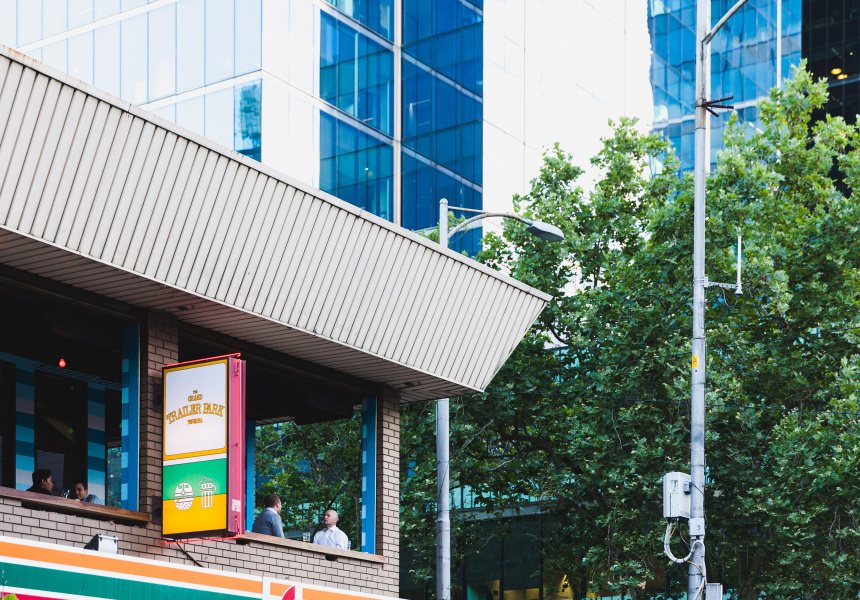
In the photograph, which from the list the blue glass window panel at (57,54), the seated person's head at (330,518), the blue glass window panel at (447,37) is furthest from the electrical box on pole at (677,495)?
the blue glass window panel at (57,54)

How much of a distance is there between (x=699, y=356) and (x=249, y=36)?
2089cm

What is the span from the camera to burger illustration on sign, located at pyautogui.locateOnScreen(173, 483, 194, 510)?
496 inches

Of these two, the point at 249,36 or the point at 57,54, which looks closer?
the point at 249,36

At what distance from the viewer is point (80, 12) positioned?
3897 centimetres

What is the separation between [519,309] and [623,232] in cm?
1125

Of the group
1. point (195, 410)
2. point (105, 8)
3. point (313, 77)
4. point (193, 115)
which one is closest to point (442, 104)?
point (313, 77)

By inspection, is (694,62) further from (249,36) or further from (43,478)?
(43,478)

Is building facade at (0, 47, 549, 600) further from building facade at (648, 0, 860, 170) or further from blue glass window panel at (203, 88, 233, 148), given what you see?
building facade at (648, 0, 860, 170)

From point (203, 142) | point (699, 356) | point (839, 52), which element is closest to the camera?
point (203, 142)

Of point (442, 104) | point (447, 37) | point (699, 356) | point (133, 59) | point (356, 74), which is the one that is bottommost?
point (699, 356)

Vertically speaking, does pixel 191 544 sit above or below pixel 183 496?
below

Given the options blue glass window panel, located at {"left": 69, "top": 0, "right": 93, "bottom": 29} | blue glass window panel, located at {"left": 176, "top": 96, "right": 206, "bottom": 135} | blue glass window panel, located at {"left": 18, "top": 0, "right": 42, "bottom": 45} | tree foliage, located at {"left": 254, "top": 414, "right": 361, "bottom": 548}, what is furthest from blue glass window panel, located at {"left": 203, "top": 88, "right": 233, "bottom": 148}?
tree foliage, located at {"left": 254, "top": 414, "right": 361, "bottom": 548}

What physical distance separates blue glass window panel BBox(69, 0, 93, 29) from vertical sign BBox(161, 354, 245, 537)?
28.6 meters

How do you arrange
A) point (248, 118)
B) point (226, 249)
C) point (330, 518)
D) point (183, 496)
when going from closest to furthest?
point (183, 496) → point (226, 249) → point (330, 518) → point (248, 118)
